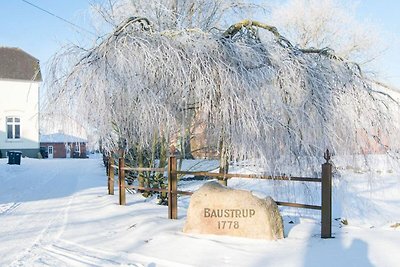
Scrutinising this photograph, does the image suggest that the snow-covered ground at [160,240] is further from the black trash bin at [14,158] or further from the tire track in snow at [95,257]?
the black trash bin at [14,158]

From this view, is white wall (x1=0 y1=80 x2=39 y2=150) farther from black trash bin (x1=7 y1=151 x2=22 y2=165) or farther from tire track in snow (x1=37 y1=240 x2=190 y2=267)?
tire track in snow (x1=37 y1=240 x2=190 y2=267)

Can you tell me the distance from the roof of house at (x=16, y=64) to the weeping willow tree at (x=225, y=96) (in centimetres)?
3122

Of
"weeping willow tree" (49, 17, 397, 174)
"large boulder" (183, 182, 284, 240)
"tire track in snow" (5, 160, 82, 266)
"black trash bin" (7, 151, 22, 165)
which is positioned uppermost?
"weeping willow tree" (49, 17, 397, 174)

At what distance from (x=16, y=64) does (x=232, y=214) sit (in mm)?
35117

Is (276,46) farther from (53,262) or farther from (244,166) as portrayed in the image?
(53,262)

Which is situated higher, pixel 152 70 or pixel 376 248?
pixel 152 70

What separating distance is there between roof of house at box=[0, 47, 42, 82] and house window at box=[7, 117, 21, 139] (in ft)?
11.3

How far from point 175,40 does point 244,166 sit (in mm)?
2424

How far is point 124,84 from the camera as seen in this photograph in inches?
259

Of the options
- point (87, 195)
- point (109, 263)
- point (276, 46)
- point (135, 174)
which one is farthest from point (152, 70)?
point (135, 174)

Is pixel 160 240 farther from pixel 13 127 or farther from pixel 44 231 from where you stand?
pixel 13 127

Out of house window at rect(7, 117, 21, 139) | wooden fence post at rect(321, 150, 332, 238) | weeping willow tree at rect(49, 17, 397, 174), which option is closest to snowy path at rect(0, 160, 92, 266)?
weeping willow tree at rect(49, 17, 397, 174)

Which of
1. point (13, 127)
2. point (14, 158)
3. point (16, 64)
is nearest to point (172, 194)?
point (14, 158)

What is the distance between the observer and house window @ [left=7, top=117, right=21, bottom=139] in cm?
3497
